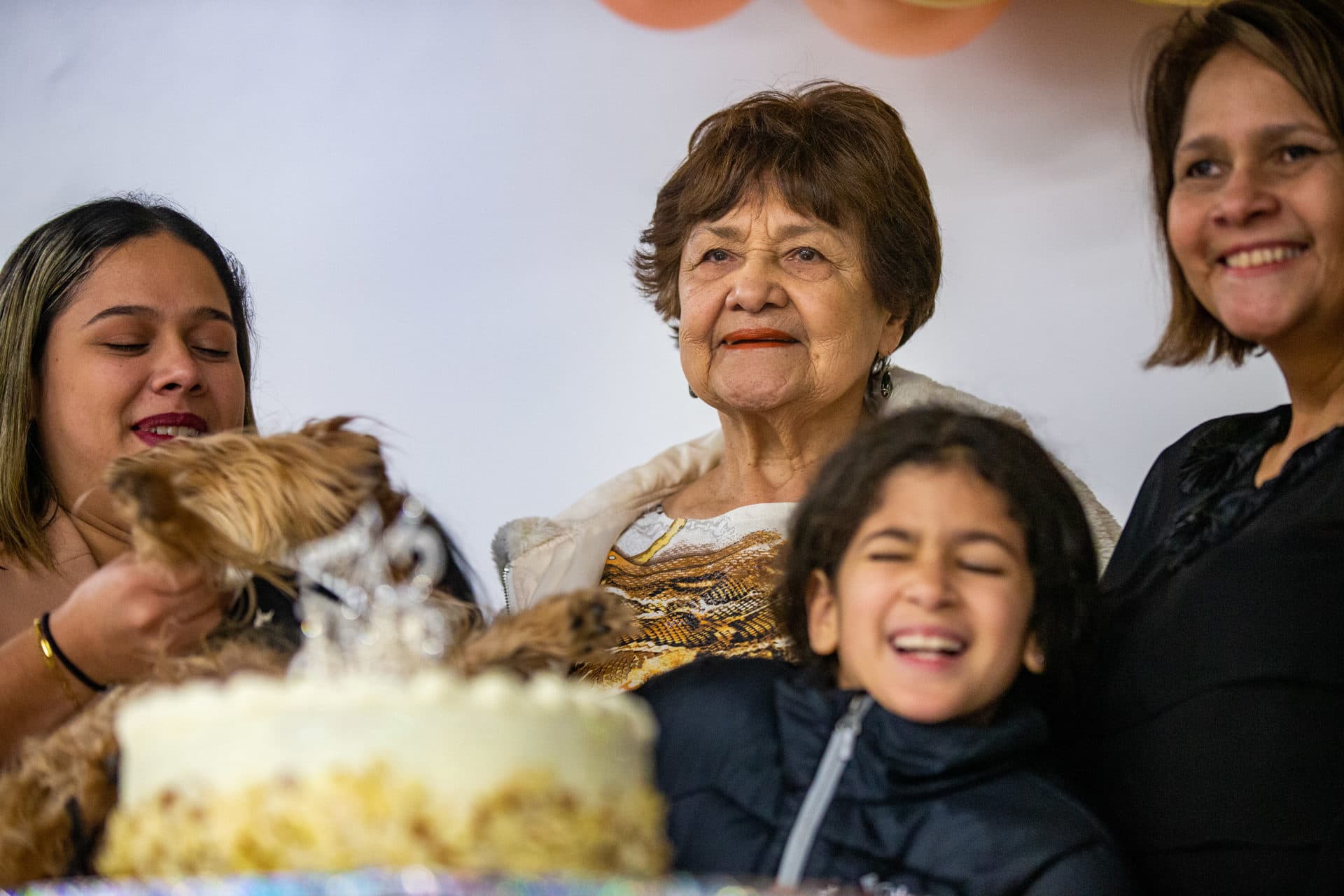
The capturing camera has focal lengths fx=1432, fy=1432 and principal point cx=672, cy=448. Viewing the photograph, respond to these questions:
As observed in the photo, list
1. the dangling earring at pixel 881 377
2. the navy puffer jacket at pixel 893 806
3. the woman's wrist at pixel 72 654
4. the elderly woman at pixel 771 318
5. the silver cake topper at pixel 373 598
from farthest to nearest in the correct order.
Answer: the dangling earring at pixel 881 377 < the elderly woman at pixel 771 318 < the woman's wrist at pixel 72 654 < the navy puffer jacket at pixel 893 806 < the silver cake topper at pixel 373 598

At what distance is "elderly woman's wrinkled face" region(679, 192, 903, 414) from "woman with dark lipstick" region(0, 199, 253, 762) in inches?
32.1

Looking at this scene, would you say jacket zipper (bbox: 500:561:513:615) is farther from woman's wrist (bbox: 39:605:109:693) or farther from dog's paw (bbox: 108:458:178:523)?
dog's paw (bbox: 108:458:178:523)

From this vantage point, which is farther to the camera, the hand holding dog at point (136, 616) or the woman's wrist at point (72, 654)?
the woman's wrist at point (72, 654)

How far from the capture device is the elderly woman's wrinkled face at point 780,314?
249cm

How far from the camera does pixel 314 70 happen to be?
3684mm

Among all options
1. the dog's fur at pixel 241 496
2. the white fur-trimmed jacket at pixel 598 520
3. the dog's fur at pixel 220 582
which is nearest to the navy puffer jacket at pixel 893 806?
the dog's fur at pixel 220 582

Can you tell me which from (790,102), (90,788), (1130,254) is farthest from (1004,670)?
(1130,254)

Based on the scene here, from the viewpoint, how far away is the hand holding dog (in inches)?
61.7

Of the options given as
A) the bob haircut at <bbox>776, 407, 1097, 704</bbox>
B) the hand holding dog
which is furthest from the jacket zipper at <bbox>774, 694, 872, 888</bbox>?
the hand holding dog

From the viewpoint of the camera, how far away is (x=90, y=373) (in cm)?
223

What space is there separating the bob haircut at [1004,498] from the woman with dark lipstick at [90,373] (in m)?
1.06

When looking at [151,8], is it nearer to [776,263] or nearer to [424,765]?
[776,263]

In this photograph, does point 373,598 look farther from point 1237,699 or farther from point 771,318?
point 771,318

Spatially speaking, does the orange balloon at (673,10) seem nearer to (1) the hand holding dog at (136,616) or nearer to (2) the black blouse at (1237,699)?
(2) the black blouse at (1237,699)
